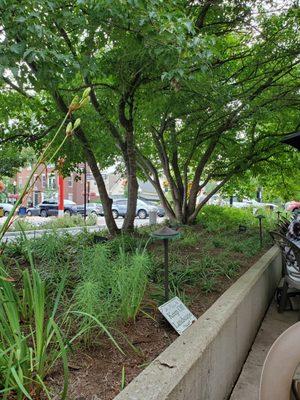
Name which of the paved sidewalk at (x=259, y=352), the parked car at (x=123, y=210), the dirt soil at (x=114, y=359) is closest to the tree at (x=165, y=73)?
the dirt soil at (x=114, y=359)

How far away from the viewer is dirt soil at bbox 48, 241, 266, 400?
5.80 feet

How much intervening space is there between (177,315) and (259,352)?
4.39ft

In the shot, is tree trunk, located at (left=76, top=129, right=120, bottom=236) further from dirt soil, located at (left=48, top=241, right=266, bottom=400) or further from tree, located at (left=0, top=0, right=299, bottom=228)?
dirt soil, located at (left=48, top=241, right=266, bottom=400)

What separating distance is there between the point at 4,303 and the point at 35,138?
189 inches

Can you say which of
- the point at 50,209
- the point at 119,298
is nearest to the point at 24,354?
the point at 119,298

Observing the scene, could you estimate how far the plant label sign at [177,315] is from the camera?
8.21 feet

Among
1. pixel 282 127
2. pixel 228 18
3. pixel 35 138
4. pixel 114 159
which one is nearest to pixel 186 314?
pixel 35 138

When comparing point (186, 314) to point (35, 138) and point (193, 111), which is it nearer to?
point (193, 111)

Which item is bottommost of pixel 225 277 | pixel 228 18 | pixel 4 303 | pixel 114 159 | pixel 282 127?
pixel 225 277

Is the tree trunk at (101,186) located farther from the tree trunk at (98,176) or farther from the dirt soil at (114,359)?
Result: the dirt soil at (114,359)

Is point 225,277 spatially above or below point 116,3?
below

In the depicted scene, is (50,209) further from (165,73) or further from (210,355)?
(210,355)

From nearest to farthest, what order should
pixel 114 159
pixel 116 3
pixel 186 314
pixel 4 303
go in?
1. pixel 4 303
2. pixel 186 314
3. pixel 116 3
4. pixel 114 159

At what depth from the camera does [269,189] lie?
1240 centimetres
